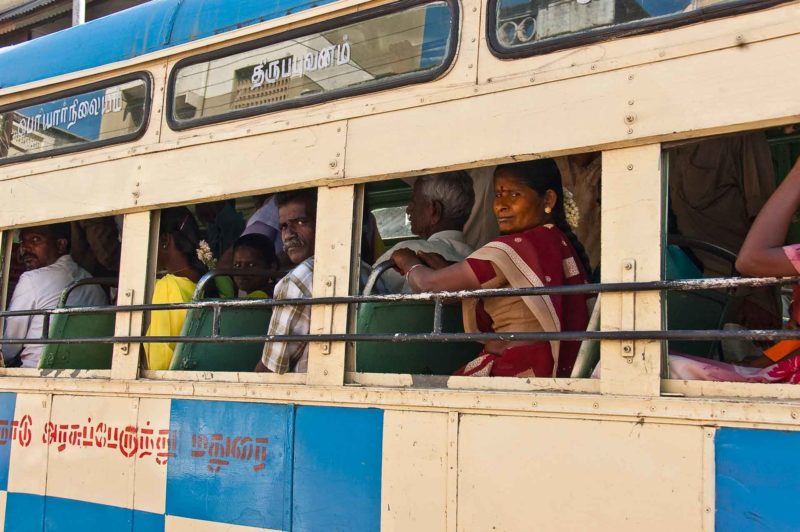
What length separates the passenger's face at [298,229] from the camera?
372cm

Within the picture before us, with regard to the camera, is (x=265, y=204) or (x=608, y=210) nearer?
(x=608, y=210)

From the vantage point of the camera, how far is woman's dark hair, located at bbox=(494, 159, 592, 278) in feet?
10.0

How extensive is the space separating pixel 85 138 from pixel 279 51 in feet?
4.02

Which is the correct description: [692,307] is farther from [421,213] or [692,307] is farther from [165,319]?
[165,319]

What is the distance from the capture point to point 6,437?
4133mm

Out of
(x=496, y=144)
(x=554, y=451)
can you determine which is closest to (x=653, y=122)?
(x=496, y=144)

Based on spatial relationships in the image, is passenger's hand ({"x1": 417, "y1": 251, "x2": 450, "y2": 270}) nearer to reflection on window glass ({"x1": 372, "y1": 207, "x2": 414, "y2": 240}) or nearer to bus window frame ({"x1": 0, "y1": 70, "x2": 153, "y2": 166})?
bus window frame ({"x1": 0, "y1": 70, "x2": 153, "y2": 166})

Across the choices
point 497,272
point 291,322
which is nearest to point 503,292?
point 497,272

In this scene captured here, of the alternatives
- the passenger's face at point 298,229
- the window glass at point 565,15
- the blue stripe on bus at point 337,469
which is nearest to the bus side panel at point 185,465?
the blue stripe on bus at point 337,469

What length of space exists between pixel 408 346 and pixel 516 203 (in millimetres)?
704

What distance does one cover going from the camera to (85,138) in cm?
408

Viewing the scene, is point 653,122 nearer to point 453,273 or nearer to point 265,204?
point 453,273

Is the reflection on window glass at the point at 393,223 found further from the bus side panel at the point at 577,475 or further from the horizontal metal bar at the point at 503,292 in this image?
the bus side panel at the point at 577,475

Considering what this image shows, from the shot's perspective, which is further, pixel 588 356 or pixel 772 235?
pixel 588 356
